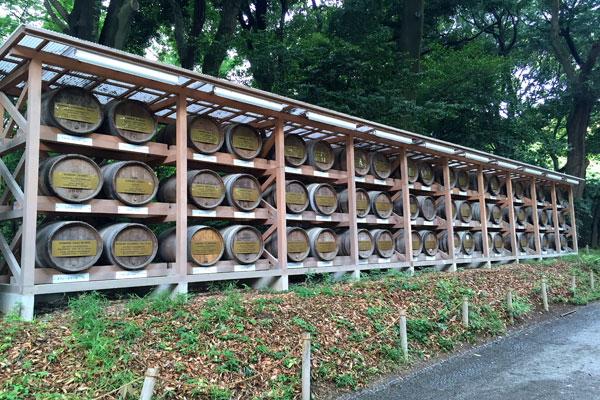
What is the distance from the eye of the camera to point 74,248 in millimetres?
6242

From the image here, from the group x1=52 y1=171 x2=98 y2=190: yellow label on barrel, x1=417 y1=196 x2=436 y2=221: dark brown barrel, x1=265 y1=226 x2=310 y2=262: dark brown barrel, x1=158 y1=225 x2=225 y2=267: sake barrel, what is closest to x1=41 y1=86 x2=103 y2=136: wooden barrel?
x1=52 y1=171 x2=98 y2=190: yellow label on barrel

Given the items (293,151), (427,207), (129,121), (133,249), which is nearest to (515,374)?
(133,249)

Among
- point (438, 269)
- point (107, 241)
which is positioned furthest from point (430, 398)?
point (438, 269)

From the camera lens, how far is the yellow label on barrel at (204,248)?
7.49 metres

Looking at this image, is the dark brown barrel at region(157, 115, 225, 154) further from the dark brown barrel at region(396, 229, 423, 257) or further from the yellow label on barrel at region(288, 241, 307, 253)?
the dark brown barrel at region(396, 229, 423, 257)

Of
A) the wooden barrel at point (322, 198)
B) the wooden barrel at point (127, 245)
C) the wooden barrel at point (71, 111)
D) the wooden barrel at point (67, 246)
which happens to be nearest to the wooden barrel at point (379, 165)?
the wooden barrel at point (322, 198)

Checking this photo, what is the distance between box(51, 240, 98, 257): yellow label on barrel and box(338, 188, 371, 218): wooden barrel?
18.2 ft

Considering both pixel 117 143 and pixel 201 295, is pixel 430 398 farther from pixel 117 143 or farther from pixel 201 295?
pixel 117 143

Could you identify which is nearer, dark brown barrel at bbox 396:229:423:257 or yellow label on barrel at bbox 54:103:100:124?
yellow label on barrel at bbox 54:103:100:124

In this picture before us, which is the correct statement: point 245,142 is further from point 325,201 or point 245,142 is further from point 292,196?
point 325,201

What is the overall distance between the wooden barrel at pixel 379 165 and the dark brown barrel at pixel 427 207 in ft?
4.67

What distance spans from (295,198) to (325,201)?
816 millimetres

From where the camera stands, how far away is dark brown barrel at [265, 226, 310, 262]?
876cm

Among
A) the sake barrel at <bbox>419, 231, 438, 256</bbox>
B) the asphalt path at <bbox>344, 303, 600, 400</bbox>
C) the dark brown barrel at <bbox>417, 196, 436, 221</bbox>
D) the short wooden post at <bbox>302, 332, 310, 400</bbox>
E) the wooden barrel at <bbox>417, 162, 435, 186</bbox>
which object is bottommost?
the asphalt path at <bbox>344, 303, 600, 400</bbox>
